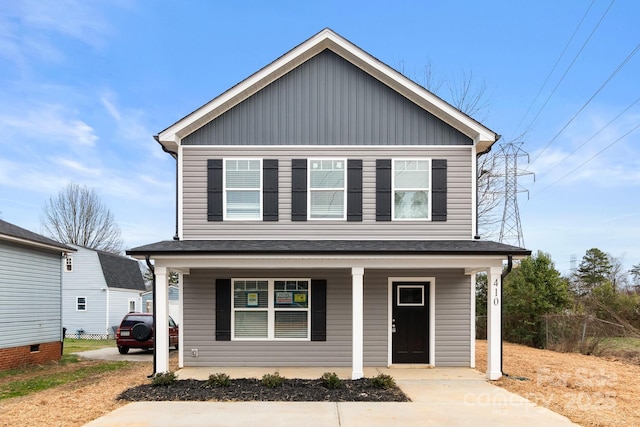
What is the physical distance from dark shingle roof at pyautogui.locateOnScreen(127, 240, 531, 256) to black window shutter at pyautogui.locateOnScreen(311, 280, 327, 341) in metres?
1.20

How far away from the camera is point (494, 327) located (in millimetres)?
10141

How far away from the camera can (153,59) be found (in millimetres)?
17188

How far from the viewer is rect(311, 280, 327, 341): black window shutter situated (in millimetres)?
11562

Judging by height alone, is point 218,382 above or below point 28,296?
below

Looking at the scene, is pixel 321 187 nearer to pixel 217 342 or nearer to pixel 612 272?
pixel 217 342

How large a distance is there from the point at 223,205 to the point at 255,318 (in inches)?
113

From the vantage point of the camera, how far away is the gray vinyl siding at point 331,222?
38.2 ft

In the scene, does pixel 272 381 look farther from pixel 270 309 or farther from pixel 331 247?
pixel 331 247

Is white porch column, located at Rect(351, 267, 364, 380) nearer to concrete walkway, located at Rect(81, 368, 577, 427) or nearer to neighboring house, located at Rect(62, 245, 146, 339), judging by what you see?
concrete walkway, located at Rect(81, 368, 577, 427)

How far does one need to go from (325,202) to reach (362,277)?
2.32 m

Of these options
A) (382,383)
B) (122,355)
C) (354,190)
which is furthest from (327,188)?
(122,355)

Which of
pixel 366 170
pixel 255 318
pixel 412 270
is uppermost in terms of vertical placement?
pixel 366 170

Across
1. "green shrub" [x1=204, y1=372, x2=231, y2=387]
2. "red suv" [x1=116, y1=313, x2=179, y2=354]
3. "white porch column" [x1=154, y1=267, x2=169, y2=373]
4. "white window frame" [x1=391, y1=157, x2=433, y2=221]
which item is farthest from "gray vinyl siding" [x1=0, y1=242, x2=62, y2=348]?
"white window frame" [x1=391, y1=157, x2=433, y2=221]

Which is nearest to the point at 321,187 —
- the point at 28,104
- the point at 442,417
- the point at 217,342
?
the point at 217,342
